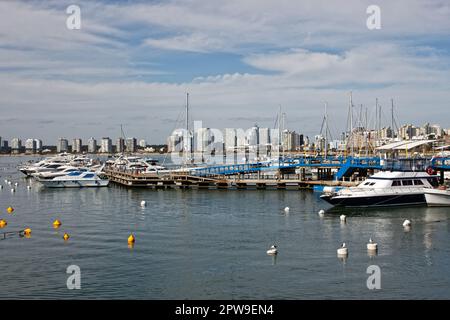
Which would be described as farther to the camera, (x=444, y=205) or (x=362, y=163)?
(x=362, y=163)

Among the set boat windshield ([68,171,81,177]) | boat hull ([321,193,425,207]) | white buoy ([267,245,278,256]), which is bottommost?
white buoy ([267,245,278,256])

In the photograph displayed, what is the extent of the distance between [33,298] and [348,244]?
22.0m

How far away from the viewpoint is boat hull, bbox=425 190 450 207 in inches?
2233

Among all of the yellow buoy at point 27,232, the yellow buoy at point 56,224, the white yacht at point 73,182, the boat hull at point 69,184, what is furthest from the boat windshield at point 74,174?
the yellow buoy at point 27,232

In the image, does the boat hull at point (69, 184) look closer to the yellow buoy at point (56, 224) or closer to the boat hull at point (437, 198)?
the yellow buoy at point (56, 224)

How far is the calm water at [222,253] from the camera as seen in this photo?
90.0 ft

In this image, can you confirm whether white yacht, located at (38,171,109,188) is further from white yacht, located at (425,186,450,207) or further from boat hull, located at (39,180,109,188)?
white yacht, located at (425,186,450,207)

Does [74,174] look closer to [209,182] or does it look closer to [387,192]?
[209,182]

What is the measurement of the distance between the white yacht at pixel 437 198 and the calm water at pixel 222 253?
1419 mm

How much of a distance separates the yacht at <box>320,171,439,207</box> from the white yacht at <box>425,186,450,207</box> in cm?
53

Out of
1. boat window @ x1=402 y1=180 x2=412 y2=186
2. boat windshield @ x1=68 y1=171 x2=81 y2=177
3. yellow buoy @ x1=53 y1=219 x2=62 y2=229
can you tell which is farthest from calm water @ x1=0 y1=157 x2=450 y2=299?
boat windshield @ x1=68 y1=171 x2=81 y2=177
